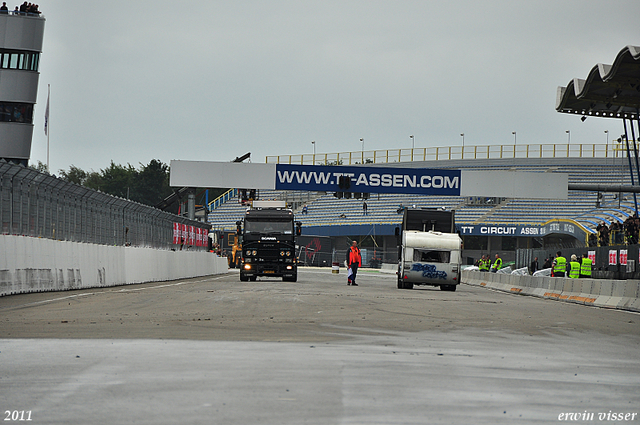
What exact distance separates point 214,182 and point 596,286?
25.8 meters

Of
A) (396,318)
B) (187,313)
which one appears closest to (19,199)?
(187,313)

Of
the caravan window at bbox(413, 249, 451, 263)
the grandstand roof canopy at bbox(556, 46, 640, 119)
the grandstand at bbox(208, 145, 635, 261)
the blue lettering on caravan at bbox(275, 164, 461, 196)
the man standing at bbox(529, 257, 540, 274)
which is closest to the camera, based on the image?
the grandstand roof canopy at bbox(556, 46, 640, 119)

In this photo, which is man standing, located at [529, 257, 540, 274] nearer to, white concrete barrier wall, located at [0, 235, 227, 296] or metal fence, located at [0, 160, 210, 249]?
white concrete barrier wall, located at [0, 235, 227, 296]

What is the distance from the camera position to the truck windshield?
113 ft

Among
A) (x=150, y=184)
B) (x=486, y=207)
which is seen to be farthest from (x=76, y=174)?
(x=486, y=207)

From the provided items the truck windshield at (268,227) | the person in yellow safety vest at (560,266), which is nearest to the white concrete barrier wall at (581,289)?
the person in yellow safety vest at (560,266)

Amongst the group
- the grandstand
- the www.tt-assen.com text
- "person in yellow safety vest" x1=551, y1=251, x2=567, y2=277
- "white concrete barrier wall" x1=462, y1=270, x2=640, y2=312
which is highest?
the grandstand

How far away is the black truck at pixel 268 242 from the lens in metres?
34.4

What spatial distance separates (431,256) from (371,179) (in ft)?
43.4

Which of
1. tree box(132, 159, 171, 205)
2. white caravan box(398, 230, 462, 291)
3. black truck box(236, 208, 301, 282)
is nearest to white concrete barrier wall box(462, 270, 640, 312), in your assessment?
white caravan box(398, 230, 462, 291)

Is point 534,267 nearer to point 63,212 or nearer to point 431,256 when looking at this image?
point 431,256

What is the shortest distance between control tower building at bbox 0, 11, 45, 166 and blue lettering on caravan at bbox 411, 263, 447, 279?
28028 millimetres

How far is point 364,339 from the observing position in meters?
10.1

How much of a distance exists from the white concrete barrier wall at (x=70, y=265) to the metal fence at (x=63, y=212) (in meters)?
0.40
